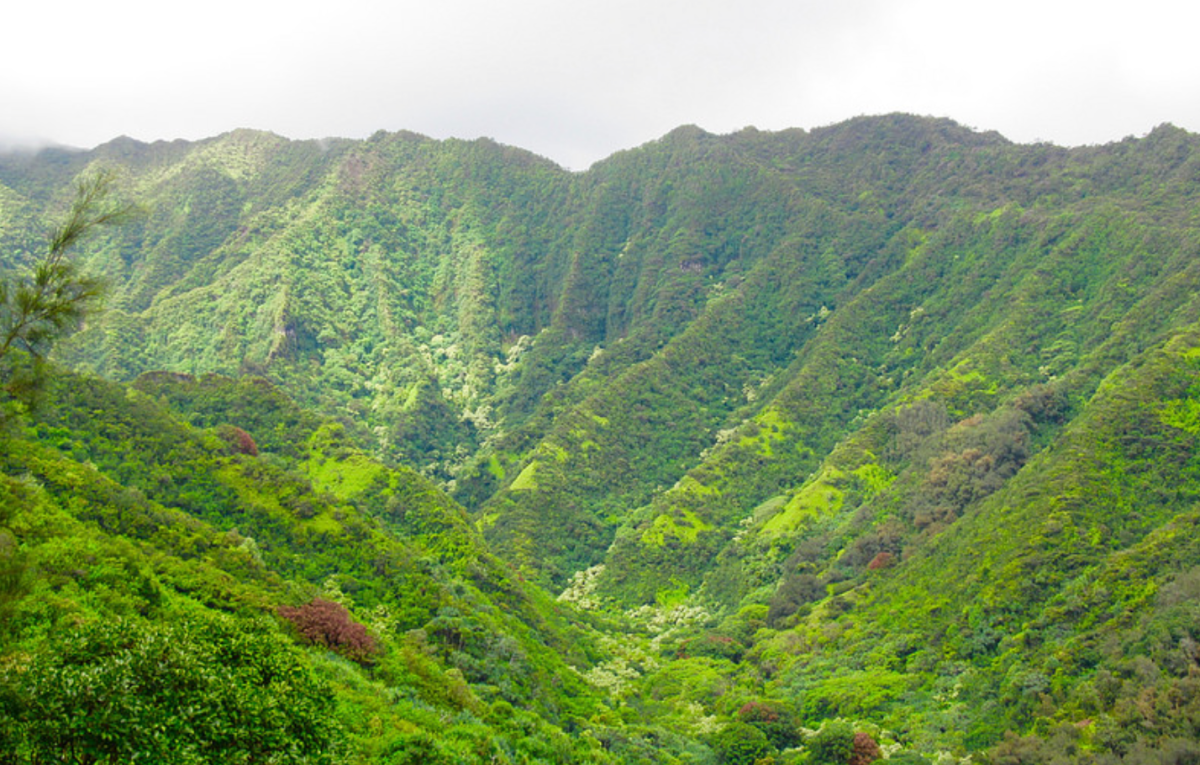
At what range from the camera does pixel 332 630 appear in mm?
30281

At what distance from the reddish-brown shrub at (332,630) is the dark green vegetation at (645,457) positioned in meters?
0.26

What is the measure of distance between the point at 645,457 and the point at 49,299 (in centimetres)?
10238

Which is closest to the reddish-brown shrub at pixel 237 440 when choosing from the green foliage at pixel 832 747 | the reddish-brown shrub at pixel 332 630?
the reddish-brown shrub at pixel 332 630

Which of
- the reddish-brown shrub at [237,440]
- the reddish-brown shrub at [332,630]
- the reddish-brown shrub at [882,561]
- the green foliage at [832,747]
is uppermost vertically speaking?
the reddish-brown shrub at [237,440]

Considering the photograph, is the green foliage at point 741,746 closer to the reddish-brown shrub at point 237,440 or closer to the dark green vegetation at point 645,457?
the dark green vegetation at point 645,457

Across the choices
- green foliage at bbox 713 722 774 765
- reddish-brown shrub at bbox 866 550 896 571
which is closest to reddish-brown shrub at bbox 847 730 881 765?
green foliage at bbox 713 722 774 765

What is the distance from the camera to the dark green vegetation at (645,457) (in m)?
30.0

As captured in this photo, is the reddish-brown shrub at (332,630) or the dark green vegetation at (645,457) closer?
the reddish-brown shrub at (332,630)

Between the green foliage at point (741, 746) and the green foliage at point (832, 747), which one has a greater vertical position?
the green foliage at point (832, 747)

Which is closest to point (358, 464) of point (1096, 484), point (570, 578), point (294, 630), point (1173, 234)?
point (570, 578)

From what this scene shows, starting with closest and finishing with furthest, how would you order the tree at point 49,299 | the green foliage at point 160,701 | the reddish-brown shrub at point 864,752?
the green foliage at point 160,701
the tree at point 49,299
the reddish-brown shrub at point 864,752

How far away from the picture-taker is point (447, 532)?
196 ft

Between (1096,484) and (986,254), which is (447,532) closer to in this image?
(1096,484)

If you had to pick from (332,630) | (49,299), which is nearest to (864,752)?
(332,630)
